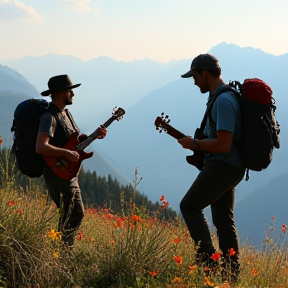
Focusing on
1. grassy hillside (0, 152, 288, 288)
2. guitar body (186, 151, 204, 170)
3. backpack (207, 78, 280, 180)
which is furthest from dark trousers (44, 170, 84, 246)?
backpack (207, 78, 280, 180)

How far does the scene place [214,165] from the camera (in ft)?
14.5

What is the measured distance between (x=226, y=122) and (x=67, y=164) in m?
1.51

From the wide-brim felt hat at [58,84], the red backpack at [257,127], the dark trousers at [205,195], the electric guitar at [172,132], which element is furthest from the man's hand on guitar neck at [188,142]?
the wide-brim felt hat at [58,84]

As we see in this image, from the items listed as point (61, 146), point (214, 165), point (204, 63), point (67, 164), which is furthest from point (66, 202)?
point (204, 63)

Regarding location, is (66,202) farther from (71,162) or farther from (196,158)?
(196,158)

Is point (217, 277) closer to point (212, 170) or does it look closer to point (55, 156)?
point (212, 170)

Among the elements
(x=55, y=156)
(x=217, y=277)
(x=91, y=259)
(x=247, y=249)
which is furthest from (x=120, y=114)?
(x=247, y=249)

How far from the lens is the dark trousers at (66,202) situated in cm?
474

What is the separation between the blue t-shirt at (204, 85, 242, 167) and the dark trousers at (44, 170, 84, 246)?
1.26 m

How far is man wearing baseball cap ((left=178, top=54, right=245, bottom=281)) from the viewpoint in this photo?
13.9ft

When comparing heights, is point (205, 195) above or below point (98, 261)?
above

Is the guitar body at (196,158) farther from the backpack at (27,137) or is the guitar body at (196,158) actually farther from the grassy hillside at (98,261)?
the backpack at (27,137)

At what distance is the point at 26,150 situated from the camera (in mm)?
4684

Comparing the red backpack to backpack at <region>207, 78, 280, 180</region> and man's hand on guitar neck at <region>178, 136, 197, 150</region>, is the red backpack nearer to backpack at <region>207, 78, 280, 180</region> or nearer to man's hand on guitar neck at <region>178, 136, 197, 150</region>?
backpack at <region>207, 78, 280, 180</region>
